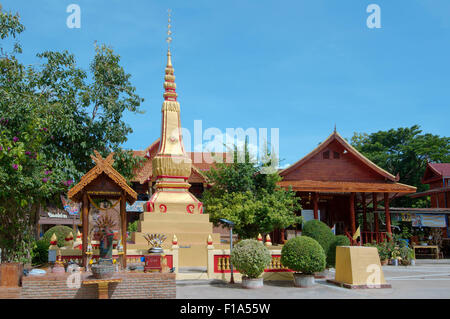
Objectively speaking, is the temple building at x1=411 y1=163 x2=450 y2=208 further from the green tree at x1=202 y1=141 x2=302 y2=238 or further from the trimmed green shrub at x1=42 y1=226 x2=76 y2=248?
the trimmed green shrub at x1=42 y1=226 x2=76 y2=248

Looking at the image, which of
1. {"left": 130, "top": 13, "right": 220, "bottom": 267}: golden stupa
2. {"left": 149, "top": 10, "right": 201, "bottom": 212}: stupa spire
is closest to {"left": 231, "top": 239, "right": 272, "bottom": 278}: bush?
{"left": 130, "top": 13, "right": 220, "bottom": 267}: golden stupa

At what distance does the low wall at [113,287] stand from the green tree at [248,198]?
788cm

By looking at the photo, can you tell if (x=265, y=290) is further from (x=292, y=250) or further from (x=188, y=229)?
(x=188, y=229)

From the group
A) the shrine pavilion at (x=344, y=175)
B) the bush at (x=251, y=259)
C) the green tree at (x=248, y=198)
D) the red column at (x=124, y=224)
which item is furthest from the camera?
the shrine pavilion at (x=344, y=175)

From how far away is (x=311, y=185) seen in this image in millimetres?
21938

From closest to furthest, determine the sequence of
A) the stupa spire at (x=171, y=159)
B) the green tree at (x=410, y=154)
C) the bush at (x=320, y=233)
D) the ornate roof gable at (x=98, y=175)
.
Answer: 1. the ornate roof gable at (x=98, y=175)
2. the bush at (x=320, y=233)
3. the stupa spire at (x=171, y=159)
4. the green tree at (x=410, y=154)

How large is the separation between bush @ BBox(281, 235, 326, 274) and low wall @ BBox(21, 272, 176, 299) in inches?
164

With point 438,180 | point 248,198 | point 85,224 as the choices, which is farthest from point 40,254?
point 438,180

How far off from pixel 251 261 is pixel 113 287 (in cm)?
403

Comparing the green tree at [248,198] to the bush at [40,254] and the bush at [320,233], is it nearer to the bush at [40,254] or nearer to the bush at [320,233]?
the bush at [320,233]

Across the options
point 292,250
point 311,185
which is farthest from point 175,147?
point 292,250

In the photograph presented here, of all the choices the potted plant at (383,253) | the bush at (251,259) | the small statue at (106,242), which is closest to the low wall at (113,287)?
the small statue at (106,242)

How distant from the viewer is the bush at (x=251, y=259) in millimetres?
12328

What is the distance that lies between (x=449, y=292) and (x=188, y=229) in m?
9.87
